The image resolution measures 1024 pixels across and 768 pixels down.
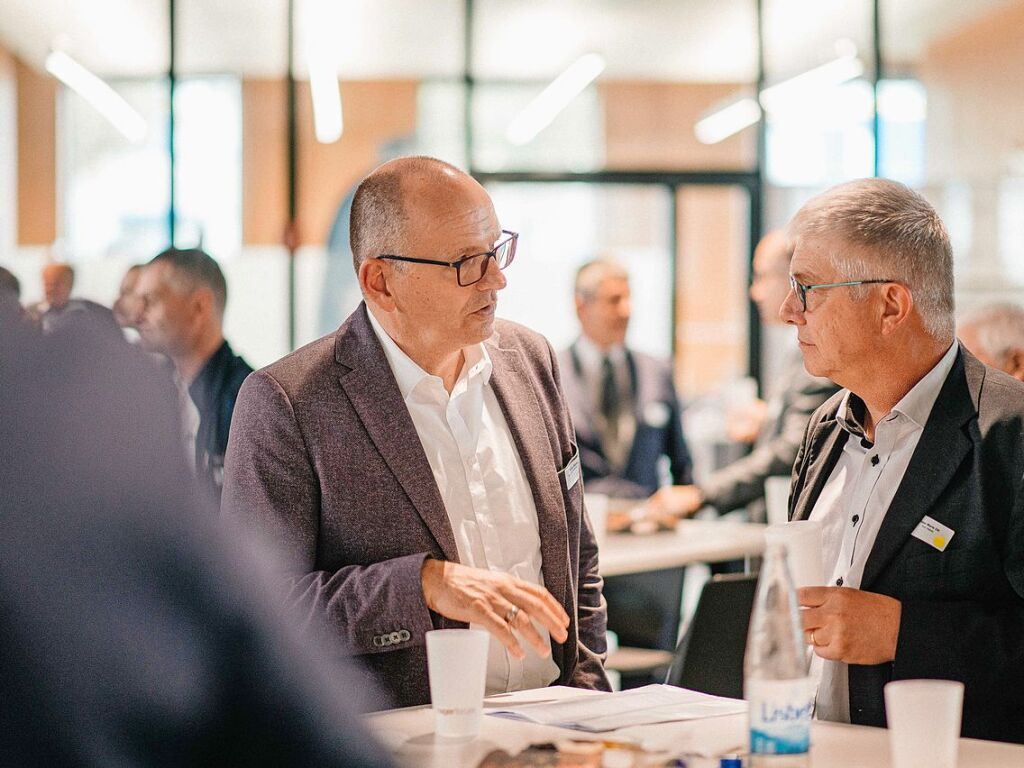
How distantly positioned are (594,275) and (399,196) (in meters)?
3.57

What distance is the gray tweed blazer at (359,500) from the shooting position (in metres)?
2.13

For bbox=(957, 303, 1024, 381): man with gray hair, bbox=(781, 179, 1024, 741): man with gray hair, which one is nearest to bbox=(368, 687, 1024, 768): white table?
bbox=(781, 179, 1024, 741): man with gray hair

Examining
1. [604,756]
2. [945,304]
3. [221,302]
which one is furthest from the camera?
[221,302]

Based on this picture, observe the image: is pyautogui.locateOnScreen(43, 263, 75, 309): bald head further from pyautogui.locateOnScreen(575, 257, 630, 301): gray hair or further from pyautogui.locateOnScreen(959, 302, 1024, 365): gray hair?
pyautogui.locateOnScreen(959, 302, 1024, 365): gray hair

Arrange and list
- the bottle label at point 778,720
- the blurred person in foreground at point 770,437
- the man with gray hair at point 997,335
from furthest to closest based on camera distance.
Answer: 1. the blurred person in foreground at point 770,437
2. the man with gray hair at point 997,335
3. the bottle label at point 778,720

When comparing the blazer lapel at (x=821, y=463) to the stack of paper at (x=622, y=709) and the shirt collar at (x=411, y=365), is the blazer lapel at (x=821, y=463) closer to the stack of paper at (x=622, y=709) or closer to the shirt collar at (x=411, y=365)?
the stack of paper at (x=622, y=709)

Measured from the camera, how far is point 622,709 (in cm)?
191

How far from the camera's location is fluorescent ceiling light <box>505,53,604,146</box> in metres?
8.53

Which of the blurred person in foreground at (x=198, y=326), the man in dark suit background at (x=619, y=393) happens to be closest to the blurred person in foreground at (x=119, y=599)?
the blurred person in foreground at (x=198, y=326)

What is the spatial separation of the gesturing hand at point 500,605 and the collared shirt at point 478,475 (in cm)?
37

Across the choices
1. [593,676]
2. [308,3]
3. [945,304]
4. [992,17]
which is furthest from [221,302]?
[992,17]

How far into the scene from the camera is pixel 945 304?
2.33 meters

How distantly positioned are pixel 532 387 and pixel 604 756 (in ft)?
3.92

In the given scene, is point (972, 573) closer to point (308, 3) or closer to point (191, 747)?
point (191, 747)
